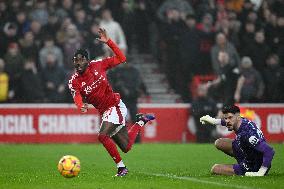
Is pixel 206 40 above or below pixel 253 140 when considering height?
below

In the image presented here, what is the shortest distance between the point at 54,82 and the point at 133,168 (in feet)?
25.8

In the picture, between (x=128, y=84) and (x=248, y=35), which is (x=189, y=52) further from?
(x=128, y=84)

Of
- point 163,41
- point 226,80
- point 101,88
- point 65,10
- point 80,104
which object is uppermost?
point 65,10

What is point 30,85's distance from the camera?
22.9m

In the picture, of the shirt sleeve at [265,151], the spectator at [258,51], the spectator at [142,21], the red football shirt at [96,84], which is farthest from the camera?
the spectator at [142,21]

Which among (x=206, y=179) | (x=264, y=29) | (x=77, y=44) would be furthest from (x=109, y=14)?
(x=206, y=179)

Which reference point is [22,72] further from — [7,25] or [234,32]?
[234,32]

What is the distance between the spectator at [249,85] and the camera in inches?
936

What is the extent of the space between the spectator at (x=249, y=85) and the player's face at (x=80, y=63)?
32.8 feet

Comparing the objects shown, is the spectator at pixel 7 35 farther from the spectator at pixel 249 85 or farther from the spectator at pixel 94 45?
the spectator at pixel 249 85

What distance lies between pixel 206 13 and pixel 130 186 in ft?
45.8

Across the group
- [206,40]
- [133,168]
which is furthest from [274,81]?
[133,168]

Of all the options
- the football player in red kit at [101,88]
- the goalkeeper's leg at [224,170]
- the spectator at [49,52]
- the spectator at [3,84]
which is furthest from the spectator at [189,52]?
the goalkeeper's leg at [224,170]

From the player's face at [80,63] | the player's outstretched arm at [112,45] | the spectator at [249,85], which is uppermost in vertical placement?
the player's outstretched arm at [112,45]
